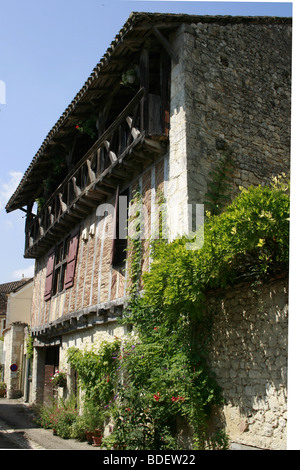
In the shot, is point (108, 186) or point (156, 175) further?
point (108, 186)

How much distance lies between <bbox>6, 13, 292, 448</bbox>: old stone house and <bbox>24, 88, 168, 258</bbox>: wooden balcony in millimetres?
22

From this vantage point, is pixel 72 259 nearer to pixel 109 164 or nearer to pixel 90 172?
pixel 90 172

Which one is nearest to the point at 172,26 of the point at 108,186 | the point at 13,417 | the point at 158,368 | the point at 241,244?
the point at 108,186

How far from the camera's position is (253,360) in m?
5.00

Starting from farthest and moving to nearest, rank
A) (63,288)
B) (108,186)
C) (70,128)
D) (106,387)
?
(63,288)
(70,128)
(108,186)
(106,387)

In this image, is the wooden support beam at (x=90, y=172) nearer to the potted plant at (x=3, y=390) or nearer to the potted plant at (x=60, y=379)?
the potted plant at (x=60, y=379)

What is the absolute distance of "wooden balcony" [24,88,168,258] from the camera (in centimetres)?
713

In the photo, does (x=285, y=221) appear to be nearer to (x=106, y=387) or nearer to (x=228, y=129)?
(x=228, y=129)

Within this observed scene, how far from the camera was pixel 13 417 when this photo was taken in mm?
11625

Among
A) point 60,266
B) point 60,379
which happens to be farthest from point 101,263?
point 60,379

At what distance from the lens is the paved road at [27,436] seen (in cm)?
779

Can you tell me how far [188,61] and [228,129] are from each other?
124 cm

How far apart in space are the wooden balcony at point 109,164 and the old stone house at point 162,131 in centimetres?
2

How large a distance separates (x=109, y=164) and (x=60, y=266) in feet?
12.6
